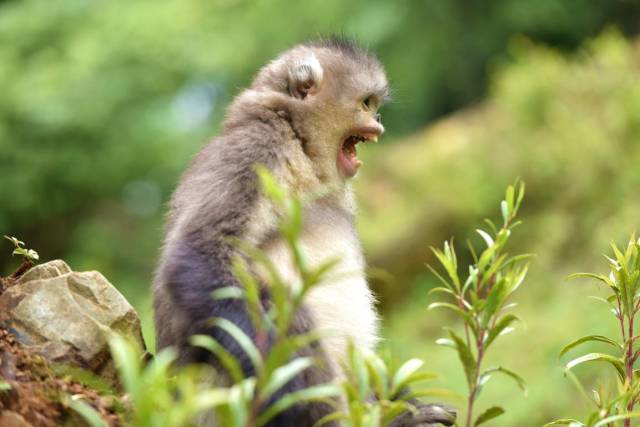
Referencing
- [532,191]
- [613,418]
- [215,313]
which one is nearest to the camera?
[613,418]

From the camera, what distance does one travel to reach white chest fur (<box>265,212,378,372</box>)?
3.49 meters

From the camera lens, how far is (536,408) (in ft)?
Result: 24.1

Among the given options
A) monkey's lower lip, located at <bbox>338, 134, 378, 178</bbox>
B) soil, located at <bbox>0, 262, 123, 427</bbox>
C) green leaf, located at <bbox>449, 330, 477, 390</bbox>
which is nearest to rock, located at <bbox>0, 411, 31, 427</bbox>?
soil, located at <bbox>0, 262, 123, 427</bbox>

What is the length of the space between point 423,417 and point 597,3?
1068 centimetres

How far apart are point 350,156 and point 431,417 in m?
1.23

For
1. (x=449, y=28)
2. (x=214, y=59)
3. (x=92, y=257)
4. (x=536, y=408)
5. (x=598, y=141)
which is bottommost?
(x=536, y=408)

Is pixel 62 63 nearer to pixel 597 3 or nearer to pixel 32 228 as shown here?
pixel 32 228

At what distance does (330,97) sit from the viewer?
4164 mm

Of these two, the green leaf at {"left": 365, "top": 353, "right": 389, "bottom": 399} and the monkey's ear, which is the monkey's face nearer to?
the monkey's ear

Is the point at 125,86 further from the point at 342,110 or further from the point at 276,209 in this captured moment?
the point at 276,209

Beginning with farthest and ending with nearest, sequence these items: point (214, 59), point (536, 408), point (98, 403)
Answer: point (214, 59), point (536, 408), point (98, 403)

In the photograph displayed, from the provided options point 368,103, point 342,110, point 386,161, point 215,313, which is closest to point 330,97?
point 342,110

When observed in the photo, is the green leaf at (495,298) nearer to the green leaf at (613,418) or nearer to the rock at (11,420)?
the green leaf at (613,418)

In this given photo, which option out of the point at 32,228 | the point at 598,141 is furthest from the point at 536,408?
the point at 32,228
